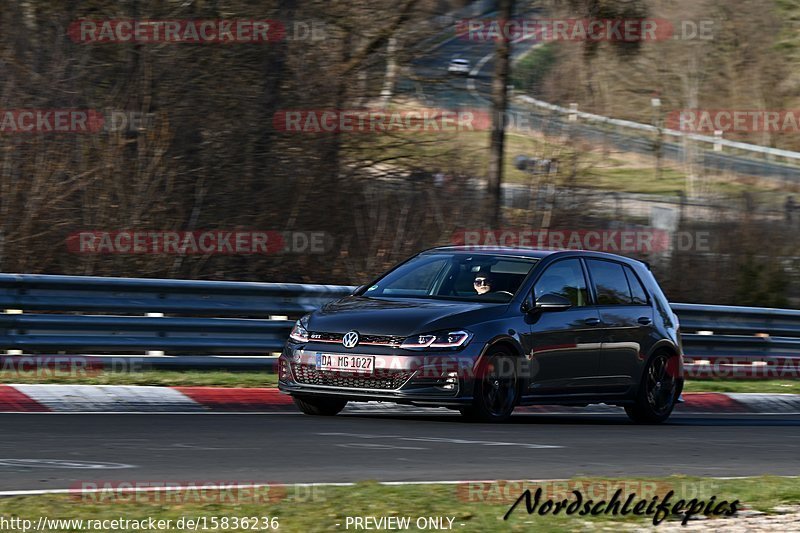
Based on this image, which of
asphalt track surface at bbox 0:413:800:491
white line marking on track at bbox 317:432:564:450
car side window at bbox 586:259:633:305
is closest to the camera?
asphalt track surface at bbox 0:413:800:491

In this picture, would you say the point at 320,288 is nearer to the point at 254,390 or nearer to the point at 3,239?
the point at 254,390

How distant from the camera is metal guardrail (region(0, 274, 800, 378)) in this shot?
13.8 meters

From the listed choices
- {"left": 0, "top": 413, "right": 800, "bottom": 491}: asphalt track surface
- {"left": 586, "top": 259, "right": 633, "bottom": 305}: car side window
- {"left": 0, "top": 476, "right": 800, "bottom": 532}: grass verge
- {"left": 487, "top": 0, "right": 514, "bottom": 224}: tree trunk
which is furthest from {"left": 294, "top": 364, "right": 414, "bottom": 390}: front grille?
{"left": 487, "top": 0, "right": 514, "bottom": 224}: tree trunk

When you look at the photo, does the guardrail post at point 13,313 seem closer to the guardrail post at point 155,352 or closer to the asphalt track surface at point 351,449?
the guardrail post at point 155,352

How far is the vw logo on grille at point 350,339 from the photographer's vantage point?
37.4 ft

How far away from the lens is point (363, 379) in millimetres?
11305

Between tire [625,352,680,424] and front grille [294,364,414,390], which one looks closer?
front grille [294,364,414,390]

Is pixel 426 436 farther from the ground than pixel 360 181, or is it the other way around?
pixel 360 181

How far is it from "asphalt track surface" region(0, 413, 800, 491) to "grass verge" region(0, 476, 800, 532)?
0.61m

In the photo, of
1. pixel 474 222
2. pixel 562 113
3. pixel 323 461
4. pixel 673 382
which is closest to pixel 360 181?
pixel 474 222

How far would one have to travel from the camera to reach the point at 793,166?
46281 millimetres

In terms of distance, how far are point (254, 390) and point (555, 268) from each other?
10.0 feet

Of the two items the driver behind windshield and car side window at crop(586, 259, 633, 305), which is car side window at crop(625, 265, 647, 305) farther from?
the driver behind windshield

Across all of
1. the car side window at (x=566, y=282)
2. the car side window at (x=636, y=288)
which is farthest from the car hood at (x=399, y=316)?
the car side window at (x=636, y=288)
